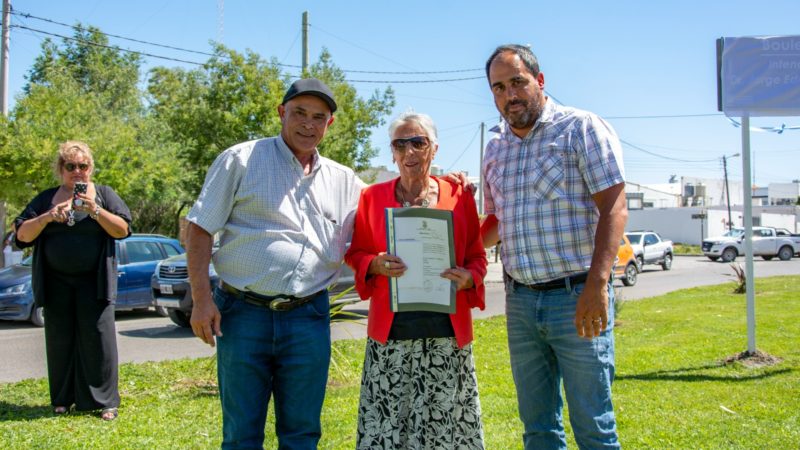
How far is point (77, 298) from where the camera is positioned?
5523 mm

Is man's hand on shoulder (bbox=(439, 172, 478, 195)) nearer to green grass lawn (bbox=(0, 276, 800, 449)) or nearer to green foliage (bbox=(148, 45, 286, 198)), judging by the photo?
green grass lawn (bbox=(0, 276, 800, 449))

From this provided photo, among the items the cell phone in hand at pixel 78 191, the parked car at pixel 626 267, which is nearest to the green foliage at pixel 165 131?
the parked car at pixel 626 267

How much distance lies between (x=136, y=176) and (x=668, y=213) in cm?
4998

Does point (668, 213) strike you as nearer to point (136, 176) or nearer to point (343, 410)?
point (136, 176)

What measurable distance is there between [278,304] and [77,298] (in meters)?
3.02

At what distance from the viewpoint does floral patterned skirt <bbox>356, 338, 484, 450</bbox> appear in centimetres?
346

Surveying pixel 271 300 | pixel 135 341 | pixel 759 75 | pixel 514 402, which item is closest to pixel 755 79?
pixel 759 75

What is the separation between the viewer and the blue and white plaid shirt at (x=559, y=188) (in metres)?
3.14

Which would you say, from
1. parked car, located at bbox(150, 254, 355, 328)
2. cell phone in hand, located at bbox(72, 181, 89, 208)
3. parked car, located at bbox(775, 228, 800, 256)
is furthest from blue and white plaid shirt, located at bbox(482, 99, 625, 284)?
parked car, located at bbox(775, 228, 800, 256)

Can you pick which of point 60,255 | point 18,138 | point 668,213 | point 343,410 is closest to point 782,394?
point 343,410

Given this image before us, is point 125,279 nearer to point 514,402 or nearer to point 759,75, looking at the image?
point 514,402

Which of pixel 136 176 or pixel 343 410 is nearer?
pixel 343 410

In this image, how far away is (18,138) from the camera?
50.0 ft

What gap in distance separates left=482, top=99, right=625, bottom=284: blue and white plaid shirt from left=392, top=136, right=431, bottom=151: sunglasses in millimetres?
481
